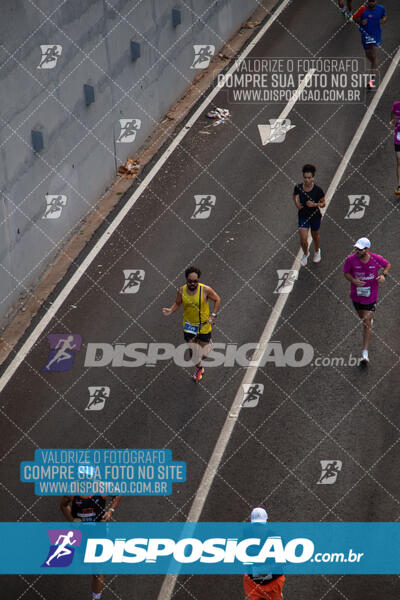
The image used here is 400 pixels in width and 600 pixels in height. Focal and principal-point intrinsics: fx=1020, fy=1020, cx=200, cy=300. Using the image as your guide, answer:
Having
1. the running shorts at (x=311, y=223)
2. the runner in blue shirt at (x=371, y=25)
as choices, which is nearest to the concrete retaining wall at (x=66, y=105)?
the runner in blue shirt at (x=371, y=25)

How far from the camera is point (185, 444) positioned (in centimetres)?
1442

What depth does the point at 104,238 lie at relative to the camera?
19.5m

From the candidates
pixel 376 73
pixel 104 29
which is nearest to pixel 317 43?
pixel 376 73

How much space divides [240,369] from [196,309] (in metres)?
1.38

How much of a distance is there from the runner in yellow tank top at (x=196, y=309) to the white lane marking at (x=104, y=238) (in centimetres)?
284

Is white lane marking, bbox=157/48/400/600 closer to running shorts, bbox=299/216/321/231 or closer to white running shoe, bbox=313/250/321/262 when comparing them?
white running shoe, bbox=313/250/321/262

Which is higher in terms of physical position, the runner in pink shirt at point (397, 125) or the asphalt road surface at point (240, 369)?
the runner in pink shirt at point (397, 125)

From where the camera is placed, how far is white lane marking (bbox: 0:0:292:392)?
16.5 metres

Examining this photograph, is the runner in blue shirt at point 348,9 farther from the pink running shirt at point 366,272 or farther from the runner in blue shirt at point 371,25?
the pink running shirt at point 366,272

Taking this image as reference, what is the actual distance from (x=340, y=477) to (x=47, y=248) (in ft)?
25.2

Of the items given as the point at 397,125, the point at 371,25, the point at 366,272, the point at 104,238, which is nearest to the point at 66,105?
the point at 104,238

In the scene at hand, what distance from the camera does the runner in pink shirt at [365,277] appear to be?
15.1m

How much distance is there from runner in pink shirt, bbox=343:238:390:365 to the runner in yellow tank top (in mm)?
2067

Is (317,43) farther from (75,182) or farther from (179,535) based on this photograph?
(179,535)
